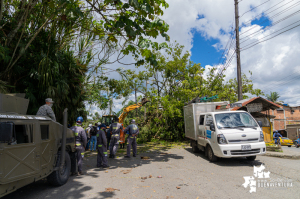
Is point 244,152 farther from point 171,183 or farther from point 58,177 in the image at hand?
point 58,177

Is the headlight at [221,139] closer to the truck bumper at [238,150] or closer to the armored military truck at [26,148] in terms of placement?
the truck bumper at [238,150]

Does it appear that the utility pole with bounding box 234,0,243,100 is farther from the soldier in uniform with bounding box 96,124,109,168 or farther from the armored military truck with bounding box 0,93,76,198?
the armored military truck with bounding box 0,93,76,198

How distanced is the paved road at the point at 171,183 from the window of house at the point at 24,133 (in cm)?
158

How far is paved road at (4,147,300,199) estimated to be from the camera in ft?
15.4

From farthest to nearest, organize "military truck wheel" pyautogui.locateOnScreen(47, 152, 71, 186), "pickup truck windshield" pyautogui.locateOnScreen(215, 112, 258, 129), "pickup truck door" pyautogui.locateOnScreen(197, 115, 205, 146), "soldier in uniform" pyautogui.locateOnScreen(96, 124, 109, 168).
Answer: "pickup truck door" pyautogui.locateOnScreen(197, 115, 205, 146)
"pickup truck windshield" pyautogui.locateOnScreen(215, 112, 258, 129)
"soldier in uniform" pyautogui.locateOnScreen(96, 124, 109, 168)
"military truck wheel" pyautogui.locateOnScreen(47, 152, 71, 186)

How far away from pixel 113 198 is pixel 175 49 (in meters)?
16.9

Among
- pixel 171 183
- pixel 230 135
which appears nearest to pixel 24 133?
pixel 171 183

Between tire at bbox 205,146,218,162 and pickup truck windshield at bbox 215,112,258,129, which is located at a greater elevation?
pickup truck windshield at bbox 215,112,258,129

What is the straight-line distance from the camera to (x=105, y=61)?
398 inches

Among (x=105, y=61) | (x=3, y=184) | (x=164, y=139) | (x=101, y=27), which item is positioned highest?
(x=101, y=27)

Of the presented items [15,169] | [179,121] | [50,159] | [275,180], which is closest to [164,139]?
[179,121]

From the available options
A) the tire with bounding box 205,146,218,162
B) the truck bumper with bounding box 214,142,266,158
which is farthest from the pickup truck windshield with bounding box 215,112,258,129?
the tire with bounding box 205,146,218,162

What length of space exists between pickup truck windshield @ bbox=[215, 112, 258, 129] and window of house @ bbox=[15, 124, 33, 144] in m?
6.41

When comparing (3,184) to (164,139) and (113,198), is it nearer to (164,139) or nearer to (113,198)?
(113,198)
